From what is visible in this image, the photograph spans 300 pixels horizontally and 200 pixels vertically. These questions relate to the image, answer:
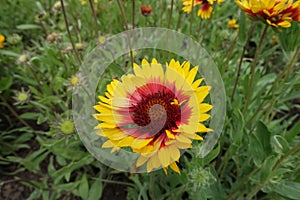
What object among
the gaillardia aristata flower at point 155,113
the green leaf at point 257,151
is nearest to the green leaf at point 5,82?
the gaillardia aristata flower at point 155,113

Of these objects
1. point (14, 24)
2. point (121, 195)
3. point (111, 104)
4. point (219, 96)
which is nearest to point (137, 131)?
point (111, 104)

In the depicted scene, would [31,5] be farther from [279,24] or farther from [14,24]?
[279,24]

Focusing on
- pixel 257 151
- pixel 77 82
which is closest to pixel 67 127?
pixel 77 82

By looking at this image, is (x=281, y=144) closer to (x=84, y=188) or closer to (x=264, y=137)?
(x=264, y=137)

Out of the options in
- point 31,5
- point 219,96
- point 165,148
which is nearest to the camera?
point 165,148

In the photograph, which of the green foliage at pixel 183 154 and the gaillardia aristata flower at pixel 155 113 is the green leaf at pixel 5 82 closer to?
the green foliage at pixel 183 154

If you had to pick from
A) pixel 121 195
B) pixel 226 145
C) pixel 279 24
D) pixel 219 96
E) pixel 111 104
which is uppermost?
pixel 279 24

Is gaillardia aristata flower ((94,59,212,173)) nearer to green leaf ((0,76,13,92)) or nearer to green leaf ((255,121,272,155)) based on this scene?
green leaf ((255,121,272,155))
